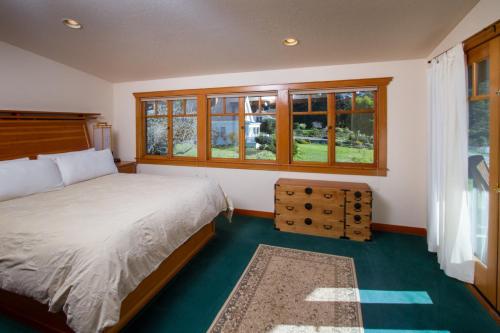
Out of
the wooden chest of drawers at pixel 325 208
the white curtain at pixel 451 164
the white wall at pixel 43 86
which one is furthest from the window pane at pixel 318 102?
the white wall at pixel 43 86

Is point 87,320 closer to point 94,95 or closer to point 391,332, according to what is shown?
point 391,332

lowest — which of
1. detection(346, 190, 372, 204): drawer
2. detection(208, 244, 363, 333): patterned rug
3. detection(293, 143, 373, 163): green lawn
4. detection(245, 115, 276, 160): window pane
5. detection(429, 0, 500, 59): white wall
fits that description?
detection(208, 244, 363, 333): patterned rug

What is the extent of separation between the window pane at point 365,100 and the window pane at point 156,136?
3.09 metres

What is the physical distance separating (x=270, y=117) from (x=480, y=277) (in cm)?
292

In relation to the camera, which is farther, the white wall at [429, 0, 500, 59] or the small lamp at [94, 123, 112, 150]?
the small lamp at [94, 123, 112, 150]

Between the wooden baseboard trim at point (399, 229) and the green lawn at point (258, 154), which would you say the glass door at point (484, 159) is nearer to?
the wooden baseboard trim at point (399, 229)

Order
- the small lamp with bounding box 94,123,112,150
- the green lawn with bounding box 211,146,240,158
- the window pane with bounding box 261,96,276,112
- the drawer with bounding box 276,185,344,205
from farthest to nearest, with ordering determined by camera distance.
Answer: the small lamp with bounding box 94,123,112,150, the green lawn with bounding box 211,146,240,158, the window pane with bounding box 261,96,276,112, the drawer with bounding box 276,185,344,205

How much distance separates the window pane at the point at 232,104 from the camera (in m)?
4.18

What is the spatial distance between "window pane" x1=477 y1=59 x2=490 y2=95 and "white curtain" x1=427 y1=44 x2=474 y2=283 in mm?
98

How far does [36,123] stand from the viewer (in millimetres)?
3475

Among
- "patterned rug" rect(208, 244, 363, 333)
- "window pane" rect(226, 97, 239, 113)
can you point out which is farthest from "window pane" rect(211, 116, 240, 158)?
"patterned rug" rect(208, 244, 363, 333)

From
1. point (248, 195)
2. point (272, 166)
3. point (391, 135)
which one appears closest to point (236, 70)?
point (272, 166)

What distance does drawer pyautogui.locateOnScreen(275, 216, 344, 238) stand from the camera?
3.29 m

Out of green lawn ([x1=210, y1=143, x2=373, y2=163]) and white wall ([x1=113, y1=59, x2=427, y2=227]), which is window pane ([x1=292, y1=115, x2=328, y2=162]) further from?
white wall ([x1=113, y1=59, x2=427, y2=227])
